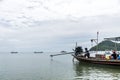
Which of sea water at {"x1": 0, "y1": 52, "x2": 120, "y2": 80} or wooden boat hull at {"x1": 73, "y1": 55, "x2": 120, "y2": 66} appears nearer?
sea water at {"x1": 0, "y1": 52, "x2": 120, "y2": 80}

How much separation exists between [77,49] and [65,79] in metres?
30.8

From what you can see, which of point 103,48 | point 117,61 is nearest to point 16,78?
point 117,61

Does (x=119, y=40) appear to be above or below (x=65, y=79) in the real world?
above

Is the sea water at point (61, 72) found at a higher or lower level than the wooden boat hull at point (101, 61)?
lower

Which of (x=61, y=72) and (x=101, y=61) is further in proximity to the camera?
(x=101, y=61)

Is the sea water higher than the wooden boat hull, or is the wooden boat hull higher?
the wooden boat hull

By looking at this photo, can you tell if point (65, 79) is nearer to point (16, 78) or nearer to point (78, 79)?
point (78, 79)

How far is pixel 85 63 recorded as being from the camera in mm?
43344

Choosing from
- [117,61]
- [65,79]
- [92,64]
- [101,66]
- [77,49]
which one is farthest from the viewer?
[77,49]

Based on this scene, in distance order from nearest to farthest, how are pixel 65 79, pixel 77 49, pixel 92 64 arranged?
pixel 65 79
pixel 92 64
pixel 77 49

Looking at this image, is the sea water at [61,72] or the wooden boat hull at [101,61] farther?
the wooden boat hull at [101,61]

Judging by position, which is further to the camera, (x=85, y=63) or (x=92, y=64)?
(x=85, y=63)

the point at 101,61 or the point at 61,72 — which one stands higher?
the point at 101,61

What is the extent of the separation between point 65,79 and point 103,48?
132 feet
